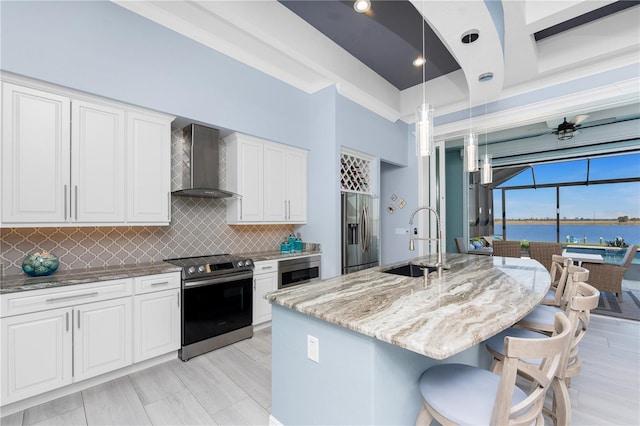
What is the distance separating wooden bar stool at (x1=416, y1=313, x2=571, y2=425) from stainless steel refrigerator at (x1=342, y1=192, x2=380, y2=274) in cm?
268

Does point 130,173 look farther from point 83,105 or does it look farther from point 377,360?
point 377,360

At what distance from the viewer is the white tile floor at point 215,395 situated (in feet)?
6.16

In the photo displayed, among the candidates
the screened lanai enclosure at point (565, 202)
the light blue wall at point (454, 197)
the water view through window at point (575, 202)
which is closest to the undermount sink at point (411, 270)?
the light blue wall at point (454, 197)

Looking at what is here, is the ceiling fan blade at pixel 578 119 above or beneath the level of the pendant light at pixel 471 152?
above

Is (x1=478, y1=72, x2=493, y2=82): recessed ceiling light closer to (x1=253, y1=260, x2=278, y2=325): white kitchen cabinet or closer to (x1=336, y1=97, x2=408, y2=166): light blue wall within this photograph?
(x1=336, y1=97, x2=408, y2=166): light blue wall

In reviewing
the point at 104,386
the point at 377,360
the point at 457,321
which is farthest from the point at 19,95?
the point at 457,321

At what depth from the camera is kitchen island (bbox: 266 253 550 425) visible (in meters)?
1.14

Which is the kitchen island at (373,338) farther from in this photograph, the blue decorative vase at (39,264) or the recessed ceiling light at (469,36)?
the recessed ceiling light at (469,36)

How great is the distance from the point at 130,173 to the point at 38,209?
679 mm

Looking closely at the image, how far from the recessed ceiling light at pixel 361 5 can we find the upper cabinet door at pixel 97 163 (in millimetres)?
2443

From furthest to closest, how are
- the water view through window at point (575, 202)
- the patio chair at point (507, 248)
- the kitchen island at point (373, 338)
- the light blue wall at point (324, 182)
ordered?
1. the water view through window at point (575, 202)
2. the patio chair at point (507, 248)
3. the light blue wall at point (324, 182)
4. the kitchen island at point (373, 338)

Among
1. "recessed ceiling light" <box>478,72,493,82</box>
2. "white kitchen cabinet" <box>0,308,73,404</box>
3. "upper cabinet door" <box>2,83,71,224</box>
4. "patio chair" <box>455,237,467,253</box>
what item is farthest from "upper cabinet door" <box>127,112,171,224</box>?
"patio chair" <box>455,237,467,253</box>

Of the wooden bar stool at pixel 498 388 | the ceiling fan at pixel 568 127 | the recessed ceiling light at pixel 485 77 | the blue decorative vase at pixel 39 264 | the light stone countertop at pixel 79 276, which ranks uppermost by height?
the recessed ceiling light at pixel 485 77

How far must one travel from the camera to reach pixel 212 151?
3.18m
